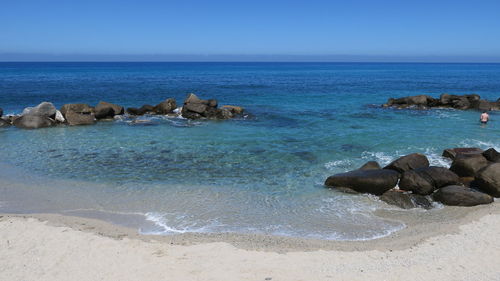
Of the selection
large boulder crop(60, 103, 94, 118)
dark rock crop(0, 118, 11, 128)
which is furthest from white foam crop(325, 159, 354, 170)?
dark rock crop(0, 118, 11, 128)

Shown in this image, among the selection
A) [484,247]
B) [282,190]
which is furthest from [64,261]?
[484,247]

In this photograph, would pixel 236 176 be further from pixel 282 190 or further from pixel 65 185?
pixel 65 185

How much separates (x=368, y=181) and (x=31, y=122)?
938 inches

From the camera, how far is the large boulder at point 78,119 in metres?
28.9

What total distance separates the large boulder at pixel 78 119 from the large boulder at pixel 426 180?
2281 cm

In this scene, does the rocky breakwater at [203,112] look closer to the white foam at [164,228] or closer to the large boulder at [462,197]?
the white foam at [164,228]

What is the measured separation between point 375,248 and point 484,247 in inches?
108

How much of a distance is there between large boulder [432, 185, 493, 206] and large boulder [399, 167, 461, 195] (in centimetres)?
58

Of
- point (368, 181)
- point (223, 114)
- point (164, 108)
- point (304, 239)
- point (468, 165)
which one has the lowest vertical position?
point (304, 239)

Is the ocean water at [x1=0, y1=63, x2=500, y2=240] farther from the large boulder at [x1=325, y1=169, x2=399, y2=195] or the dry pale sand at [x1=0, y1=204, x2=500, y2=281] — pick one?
the dry pale sand at [x1=0, y1=204, x2=500, y2=281]

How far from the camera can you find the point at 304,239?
1097cm

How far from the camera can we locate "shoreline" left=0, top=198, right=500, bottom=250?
34.4 ft

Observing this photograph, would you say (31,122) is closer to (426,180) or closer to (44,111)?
(44,111)

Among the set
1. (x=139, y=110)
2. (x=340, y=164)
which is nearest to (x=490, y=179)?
(x=340, y=164)
